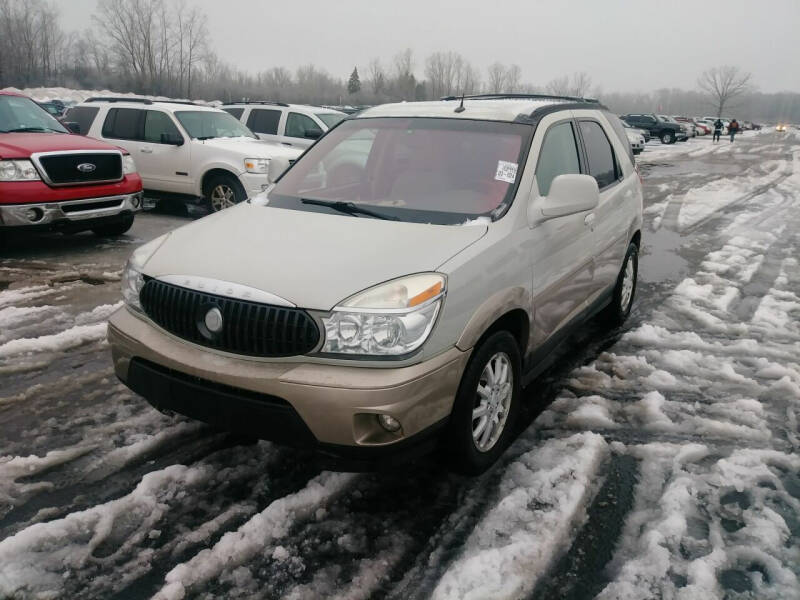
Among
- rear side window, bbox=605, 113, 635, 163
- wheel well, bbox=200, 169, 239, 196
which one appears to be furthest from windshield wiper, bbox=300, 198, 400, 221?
wheel well, bbox=200, 169, 239, 196

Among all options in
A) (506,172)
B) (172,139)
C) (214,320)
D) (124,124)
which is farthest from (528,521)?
(124,124)

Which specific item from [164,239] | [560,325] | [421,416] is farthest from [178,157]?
[421,416]

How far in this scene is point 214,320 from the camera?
2.77 metres

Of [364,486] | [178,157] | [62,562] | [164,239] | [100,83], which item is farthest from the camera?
[100,83]

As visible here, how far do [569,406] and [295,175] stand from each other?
7.62 feet

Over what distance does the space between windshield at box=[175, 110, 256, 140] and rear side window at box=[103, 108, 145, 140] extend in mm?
692

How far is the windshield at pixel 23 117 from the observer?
7773 mm

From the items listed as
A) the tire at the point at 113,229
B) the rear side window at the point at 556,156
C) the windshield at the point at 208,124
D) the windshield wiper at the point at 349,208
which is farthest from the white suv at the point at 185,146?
the rear side window at the point at 556,156

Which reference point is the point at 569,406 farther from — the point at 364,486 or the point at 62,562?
the point at 62,562

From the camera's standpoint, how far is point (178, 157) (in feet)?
33.2

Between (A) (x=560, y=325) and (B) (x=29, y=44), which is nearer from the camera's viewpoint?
(A) (x=560, y=325)

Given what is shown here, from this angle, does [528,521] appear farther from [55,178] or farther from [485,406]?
[55,178]

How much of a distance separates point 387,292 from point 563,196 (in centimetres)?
134

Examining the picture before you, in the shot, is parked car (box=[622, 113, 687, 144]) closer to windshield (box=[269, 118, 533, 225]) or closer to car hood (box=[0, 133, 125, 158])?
car hood (box=[0, 133, 125, 158])
